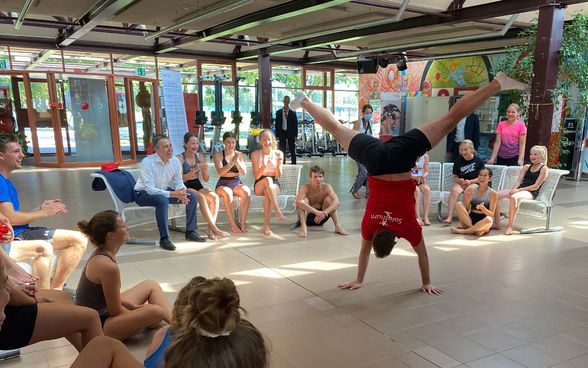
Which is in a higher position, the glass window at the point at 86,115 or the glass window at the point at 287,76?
the glass window at the point at 287,76

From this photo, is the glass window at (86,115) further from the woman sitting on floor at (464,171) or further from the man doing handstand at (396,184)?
the man doing handstand at (396,184)

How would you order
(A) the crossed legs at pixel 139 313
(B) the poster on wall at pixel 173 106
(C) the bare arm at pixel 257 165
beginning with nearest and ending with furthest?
(A) the crossed legs at pixel 139 313 → (C) the bare arm at pixel 257 165 → (B) the poster on wall at pixel 173 106

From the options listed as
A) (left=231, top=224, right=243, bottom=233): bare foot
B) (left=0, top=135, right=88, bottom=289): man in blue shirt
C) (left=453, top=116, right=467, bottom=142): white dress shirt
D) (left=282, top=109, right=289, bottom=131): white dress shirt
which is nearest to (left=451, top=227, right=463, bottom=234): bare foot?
(left=231, top=224, right=243, bottom=233): bare foot

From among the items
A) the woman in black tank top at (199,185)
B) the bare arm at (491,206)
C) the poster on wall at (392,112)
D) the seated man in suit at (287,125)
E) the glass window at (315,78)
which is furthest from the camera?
the glass window at (315,78)

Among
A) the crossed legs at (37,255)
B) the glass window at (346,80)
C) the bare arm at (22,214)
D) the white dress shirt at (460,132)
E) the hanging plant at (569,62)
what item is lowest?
the crossed legs at (37,255)

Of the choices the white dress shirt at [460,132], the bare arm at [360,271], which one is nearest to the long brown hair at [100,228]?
the bare arm at [360,271]

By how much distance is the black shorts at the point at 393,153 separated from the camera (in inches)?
139

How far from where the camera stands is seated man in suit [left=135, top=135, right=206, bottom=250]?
4.92 meters

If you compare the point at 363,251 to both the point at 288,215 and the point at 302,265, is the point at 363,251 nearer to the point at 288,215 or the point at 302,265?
the point at 302,265

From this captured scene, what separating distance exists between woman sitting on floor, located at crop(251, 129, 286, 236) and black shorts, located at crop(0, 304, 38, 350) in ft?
12.2

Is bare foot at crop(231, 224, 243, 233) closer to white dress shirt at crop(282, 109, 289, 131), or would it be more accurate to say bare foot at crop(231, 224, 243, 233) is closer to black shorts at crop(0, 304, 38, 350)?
black shorts at crop(0, 304, 38, 350)

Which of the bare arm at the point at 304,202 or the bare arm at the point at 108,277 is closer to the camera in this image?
the bare arm at the point at 108,277

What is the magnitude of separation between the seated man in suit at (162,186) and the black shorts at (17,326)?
2.87 meters

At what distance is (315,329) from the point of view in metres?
3.08
